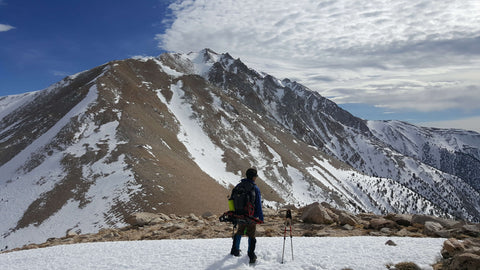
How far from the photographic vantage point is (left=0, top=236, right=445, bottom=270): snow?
10062mm

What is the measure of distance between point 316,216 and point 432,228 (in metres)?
5.86

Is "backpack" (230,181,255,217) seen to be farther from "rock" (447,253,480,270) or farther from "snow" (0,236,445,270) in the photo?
"rock" (447,253,480,270)

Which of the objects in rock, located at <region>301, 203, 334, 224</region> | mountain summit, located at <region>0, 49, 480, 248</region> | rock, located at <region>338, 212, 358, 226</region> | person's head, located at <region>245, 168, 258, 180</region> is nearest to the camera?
person's head, located at <region>245, 168, 258, 180</region>

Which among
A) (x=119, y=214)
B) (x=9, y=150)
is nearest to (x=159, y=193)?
(x=119, y=214)

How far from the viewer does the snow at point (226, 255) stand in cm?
1006

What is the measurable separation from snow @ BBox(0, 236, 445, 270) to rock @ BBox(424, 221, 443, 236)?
2001 mm

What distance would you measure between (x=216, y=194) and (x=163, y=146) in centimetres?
2637

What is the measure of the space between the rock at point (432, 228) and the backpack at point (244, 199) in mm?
10167

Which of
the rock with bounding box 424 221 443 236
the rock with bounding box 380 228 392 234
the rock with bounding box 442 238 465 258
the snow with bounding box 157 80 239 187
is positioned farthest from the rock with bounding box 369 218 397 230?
the snow with bounding box 157 80 239 187

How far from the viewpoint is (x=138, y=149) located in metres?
63.7

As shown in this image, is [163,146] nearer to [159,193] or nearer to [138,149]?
[138,149]

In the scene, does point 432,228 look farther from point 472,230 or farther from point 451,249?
point 451,249

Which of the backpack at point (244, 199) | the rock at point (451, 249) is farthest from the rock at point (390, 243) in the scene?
the backpack at point (244, 199)

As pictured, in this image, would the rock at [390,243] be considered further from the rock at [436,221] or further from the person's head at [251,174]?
the person's head at [251,174]
